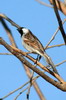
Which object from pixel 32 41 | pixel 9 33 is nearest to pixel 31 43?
pixel 32 41

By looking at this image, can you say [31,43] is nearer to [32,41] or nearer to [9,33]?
[32,41]

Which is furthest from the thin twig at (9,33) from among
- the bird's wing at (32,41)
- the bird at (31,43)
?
the bird's wing at (32,41)

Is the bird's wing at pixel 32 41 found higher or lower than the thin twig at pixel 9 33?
lower

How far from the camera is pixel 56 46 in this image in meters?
1.71

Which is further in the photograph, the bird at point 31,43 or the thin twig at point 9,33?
the bird at point 31,43

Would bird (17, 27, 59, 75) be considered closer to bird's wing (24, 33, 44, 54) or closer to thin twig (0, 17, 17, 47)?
bird's wing (24, 33, 44, 54)

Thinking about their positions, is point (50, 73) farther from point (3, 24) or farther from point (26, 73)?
point (3, 24)

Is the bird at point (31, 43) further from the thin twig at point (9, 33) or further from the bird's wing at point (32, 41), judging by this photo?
the thin twig at point (9, 33)

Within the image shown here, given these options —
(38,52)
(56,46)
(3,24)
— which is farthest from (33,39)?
(3,24)

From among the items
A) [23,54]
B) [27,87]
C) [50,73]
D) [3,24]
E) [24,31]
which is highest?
[3,24]

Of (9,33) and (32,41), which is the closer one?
(9,33)

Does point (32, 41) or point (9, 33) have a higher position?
point (9, 33)

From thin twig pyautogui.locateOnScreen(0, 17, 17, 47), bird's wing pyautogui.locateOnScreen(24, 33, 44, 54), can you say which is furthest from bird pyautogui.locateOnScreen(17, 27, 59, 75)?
thin twig pyautogui.locateOnScreen(0, 17, 17, 47)

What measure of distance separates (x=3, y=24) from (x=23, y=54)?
0.21 meters
